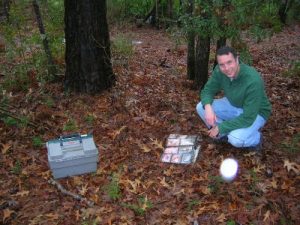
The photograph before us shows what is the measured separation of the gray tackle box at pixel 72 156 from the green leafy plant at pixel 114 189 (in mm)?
375

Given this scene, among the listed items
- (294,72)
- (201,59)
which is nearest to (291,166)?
(201,59)

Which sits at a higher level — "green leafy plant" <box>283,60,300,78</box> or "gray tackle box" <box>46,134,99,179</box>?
"gray tackle box" <box>46,134,99,179</box>

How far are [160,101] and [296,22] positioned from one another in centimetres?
1437

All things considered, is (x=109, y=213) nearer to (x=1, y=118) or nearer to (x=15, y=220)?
(x=15, y=220)

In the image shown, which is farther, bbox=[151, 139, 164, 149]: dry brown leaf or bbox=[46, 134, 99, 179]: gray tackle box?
bbox=[151, 139, 164, 149]: dry brown leaf

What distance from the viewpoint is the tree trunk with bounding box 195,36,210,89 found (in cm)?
732

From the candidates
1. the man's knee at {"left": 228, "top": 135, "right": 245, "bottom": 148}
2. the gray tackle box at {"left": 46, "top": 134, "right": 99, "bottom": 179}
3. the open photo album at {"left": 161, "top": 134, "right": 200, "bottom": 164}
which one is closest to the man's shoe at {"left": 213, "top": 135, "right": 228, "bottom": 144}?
the open photo album at {"left": 161, "top": 134, "right": 200, "bottom": 164}

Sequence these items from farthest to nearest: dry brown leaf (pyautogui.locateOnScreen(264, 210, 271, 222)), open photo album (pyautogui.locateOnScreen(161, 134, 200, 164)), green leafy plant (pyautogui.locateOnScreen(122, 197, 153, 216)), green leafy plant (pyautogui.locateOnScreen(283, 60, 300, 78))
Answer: green leafy plant (pyautogui.locateOnScreen(283, 60, 300, 78))
open photo album (pyautogui.locateOnScreen(161, 134, 200, 164))
green leafy plant (pyautogui.locateOnScreen(122, 197, 153, 216))
dry brown leaf (pyautogui.locateOnScreen(264, 210, 271, 222))

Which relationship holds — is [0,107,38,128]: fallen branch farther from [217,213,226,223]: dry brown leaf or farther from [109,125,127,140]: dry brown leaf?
[217,213,226,223]: dry brown leaf

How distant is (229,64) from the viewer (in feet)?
15.9

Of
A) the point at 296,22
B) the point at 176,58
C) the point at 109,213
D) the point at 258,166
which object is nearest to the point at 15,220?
the point at 109,213

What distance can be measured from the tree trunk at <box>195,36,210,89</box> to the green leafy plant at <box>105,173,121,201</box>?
11.5 feet

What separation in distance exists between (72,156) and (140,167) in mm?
1034

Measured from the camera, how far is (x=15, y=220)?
435 cm
